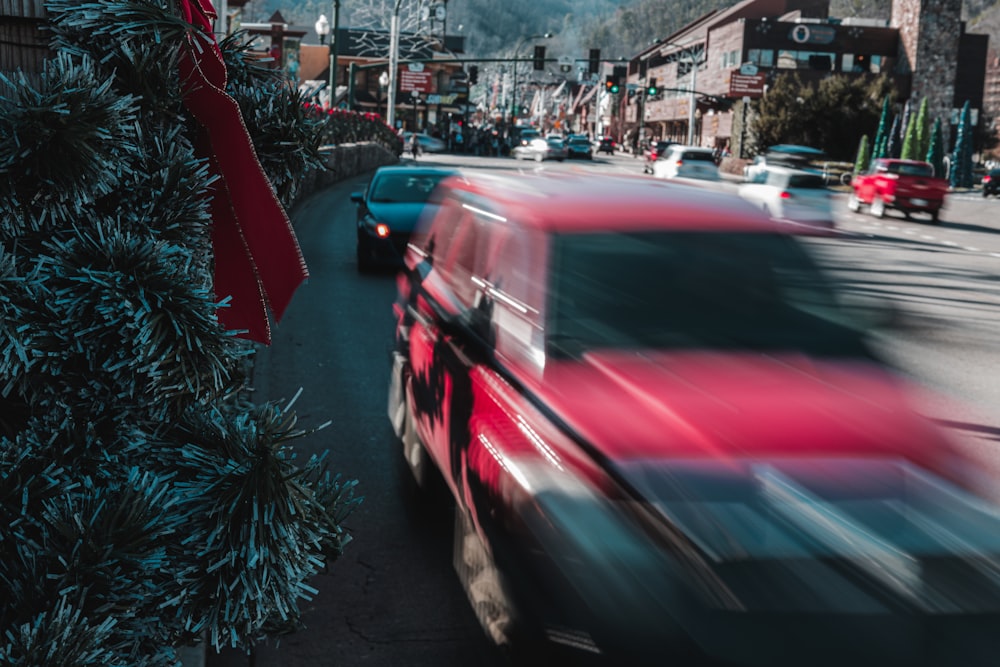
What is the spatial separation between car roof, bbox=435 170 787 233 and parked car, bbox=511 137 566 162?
59.0 m

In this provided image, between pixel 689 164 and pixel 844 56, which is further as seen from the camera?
pixel 844 56

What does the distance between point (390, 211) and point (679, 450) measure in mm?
11730

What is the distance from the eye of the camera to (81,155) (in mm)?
2080

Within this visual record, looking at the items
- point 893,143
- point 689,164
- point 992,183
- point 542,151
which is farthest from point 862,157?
point 542,151

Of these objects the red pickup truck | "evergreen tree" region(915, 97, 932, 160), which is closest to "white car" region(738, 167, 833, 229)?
the red pickup truck

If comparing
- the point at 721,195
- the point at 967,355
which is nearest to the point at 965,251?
the point at 967,355

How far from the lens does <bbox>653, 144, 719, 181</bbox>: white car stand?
33281 mm

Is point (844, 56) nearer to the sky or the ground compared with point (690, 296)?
nearer to the sky

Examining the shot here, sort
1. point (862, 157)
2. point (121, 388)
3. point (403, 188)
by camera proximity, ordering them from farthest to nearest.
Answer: point (862, 157) < point (403, 188) < point (121, 388)

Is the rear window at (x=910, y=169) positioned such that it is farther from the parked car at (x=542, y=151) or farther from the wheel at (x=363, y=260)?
the parked car at (x=542, y=151)

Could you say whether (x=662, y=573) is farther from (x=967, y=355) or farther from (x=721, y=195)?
(x=967, y=355)

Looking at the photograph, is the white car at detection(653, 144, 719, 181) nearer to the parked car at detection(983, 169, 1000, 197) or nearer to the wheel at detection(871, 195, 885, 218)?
the wheel at detection(871, 195, 885, 218)

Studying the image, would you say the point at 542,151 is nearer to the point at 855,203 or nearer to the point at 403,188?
the point at 855,203

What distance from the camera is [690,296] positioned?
4.00m
